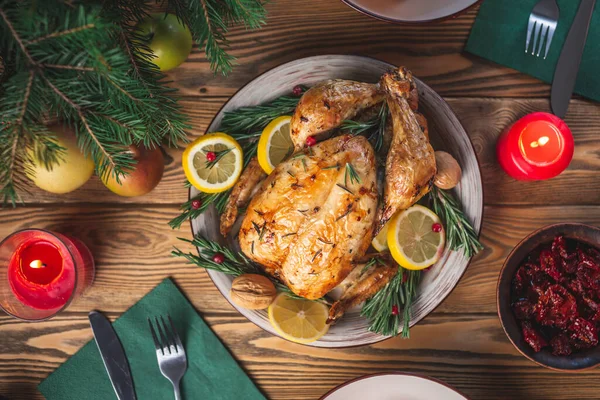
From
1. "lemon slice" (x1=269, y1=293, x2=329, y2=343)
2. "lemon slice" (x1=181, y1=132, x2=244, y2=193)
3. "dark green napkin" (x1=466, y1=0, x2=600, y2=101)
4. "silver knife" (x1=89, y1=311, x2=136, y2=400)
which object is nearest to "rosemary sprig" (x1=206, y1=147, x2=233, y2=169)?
"lemon slice" (x1=181, y1=132, x2=244, y2=193)

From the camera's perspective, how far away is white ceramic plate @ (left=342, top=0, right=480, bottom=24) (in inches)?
56.6

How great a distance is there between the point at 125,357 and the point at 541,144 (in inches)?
59.7

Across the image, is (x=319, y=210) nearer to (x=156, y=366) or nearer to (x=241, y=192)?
(x=241, y=192)

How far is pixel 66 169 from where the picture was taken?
148cm

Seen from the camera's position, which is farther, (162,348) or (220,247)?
(162,348)

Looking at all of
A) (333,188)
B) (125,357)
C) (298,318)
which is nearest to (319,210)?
(333,188)

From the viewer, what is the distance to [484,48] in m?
1.66

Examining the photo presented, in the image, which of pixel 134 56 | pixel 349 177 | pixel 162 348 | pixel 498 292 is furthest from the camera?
pixel 162 348

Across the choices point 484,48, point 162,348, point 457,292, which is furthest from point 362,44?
point 162,348

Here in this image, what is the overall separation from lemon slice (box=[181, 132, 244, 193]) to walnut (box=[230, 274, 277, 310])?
288 millimetres

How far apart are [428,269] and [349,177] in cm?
46

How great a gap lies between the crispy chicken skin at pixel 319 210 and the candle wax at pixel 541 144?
0.55 m

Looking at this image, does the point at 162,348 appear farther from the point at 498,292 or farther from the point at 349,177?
the point at 498,292

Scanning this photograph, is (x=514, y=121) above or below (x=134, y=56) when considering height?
below
